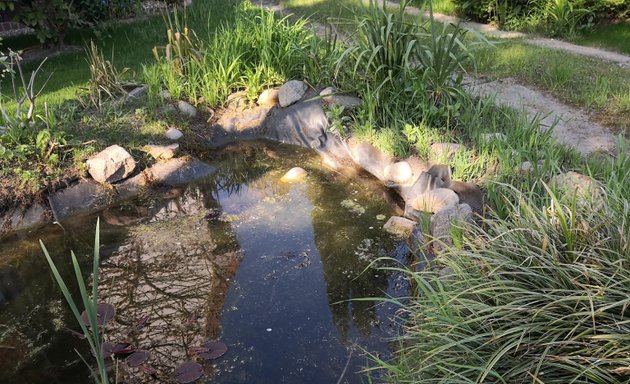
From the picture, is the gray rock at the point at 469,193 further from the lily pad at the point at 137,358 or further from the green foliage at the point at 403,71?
the lily pad at the point at 137,358

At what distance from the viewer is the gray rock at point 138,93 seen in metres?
5.28

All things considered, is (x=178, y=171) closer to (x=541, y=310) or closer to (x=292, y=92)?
(x=292, y=92)

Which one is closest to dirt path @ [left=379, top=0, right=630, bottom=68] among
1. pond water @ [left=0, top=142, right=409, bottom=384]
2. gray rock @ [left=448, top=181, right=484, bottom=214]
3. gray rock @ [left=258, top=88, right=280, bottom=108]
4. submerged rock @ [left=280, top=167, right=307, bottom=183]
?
gray rock @ [left=258, top=88, right=280, bottom=108]

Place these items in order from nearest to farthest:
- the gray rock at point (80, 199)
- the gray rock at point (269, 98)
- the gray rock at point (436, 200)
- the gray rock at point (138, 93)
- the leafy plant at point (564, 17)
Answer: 1. the gray rock at point (436, 200)
2. the gray rock at point (80, 199)
3. the gray rock at point (138, 93)
4. the gray rock at point (269, 98)
5. the leafy plant at point (564, 17)

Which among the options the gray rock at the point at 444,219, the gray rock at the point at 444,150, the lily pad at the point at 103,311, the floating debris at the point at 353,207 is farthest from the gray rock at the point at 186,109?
the gray rock at the point at 444,219

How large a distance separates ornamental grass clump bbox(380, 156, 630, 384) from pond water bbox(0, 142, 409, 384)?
61 centimetres

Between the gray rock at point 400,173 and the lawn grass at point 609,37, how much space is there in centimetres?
369

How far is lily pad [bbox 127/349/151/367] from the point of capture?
2.67 metres

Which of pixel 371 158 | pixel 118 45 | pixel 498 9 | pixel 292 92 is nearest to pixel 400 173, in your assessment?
pixel 371 158

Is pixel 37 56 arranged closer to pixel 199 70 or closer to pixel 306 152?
pixel 199 70

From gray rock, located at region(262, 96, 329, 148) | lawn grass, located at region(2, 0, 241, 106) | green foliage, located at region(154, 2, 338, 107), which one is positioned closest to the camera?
gray rock, located at region(262, 96, 329, 148)

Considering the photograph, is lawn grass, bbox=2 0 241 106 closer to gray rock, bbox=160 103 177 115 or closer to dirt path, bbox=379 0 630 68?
gray rock, bbox=160 103 177 115

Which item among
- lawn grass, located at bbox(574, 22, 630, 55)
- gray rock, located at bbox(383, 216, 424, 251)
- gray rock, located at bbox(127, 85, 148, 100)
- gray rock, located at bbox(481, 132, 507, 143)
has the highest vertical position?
lawn grass, located at bbox(574, 22, 630, 55)

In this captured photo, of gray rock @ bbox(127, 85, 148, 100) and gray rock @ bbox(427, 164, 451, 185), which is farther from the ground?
gray rock @ bbox(127, 85, 148, 100)
